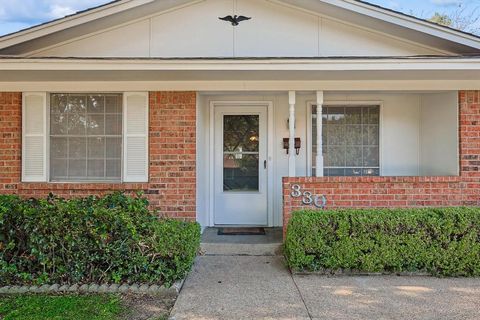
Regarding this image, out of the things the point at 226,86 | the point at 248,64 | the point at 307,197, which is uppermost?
the point at 248,64

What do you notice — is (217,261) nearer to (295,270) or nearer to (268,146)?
(295,270)

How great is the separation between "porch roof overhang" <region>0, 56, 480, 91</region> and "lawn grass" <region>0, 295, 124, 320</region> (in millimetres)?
3153

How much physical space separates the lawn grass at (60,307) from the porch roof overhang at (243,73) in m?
3.15

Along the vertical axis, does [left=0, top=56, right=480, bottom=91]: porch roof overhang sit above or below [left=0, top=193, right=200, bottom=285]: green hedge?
above

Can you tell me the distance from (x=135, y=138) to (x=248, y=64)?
7.64 ft

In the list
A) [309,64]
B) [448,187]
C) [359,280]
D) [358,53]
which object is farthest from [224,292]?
[358,53]

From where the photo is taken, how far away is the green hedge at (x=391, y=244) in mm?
4883

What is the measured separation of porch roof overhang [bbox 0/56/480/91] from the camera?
5477mm

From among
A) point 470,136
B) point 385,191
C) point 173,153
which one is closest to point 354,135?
point 385,191

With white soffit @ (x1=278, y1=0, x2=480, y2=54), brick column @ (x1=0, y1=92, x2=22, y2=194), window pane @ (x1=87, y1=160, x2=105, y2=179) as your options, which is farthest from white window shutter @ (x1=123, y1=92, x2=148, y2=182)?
white soffit @ (x1=278, y1=0, x2=480, y2=54)

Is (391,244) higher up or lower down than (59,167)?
lower down

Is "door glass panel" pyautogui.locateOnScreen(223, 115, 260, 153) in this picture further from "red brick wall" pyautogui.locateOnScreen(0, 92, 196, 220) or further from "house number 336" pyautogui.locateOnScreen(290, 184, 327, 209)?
"house number 336" pyautogui.locateOnScreen(290, 184, 327, 209)

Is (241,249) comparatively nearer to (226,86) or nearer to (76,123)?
(226,86)

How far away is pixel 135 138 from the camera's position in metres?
6.41
